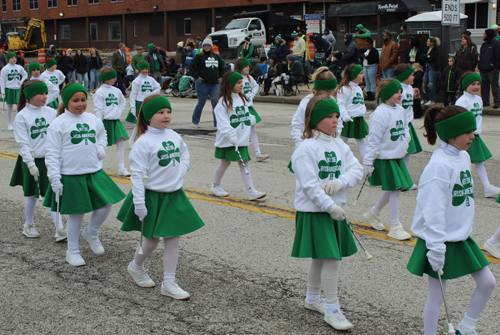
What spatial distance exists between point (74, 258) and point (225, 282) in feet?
5.05

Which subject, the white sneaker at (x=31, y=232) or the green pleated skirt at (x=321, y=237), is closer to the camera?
the green pleated skirt at (x=321, y=237)

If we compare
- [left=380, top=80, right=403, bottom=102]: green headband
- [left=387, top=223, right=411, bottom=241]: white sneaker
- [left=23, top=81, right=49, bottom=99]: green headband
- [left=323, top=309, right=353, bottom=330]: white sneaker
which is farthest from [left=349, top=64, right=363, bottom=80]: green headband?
[left=323, top=309, right=353, bottom=330]: white sneaker

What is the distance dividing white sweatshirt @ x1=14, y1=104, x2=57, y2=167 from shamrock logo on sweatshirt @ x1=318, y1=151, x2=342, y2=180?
3.23 m

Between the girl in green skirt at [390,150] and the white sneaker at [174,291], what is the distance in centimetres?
240

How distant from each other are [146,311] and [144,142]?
4.40 ft

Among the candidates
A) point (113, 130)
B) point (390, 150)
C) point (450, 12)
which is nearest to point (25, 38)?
point (450, 12)

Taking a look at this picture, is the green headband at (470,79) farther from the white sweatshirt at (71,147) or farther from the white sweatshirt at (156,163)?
the white sweatshirt at (71,147)

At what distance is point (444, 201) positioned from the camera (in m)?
3.41

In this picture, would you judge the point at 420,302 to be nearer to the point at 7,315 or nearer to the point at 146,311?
the point at 146,311

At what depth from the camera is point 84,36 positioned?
54.8m

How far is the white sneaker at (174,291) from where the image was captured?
14.8ft

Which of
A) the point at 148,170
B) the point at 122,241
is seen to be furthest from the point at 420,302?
the point at 122,241

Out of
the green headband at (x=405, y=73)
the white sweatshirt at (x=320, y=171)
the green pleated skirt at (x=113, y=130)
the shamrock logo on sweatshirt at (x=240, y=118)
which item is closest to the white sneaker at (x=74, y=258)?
the white sweatshirt at (x=320, y=171)

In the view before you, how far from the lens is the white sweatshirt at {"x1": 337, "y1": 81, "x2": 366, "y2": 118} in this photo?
9.01m
